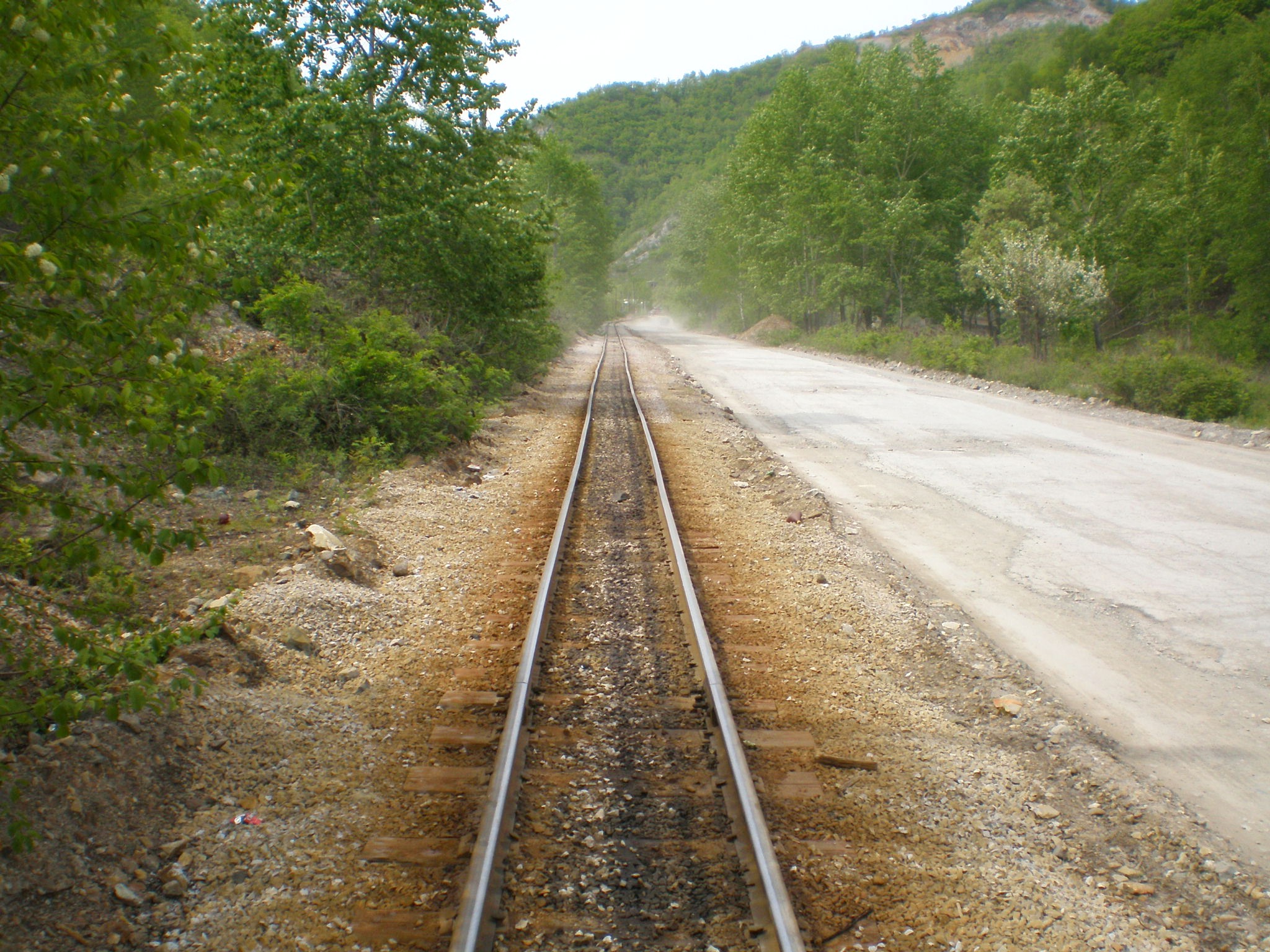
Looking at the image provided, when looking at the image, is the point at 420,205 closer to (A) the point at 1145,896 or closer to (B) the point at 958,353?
(A) the point at 1145,896

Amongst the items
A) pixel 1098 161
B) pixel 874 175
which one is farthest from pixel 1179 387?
pixel 874 175

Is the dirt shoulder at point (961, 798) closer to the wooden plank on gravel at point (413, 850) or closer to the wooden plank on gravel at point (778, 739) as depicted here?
the wooden plank on gravel at point (778, 739)

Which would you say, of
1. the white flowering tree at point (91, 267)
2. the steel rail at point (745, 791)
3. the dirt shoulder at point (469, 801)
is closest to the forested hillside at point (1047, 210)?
the dirt shoulder at point (469, 801)

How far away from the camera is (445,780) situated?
13.1 feet

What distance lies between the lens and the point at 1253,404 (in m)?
15.8

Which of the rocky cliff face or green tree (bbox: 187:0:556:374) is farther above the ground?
the rocky cliff face

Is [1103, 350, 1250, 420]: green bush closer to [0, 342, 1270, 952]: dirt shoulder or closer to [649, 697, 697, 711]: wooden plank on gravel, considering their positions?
[0, 342, 1270, 952]: dirt shoulder

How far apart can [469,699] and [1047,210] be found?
30.0m

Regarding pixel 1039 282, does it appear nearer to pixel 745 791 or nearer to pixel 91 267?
pixel 745 791

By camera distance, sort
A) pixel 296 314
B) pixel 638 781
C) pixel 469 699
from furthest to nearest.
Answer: pixel 296 314
pixel 469 699
pixel 638 781

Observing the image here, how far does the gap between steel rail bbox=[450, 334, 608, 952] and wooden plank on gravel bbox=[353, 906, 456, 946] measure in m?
0.08

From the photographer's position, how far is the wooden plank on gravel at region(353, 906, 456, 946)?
300 centimetres

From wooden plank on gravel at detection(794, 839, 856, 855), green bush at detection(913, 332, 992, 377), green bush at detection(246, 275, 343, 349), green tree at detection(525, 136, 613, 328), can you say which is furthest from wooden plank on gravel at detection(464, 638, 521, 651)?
green tree at detection(525, 136, 613, 328)

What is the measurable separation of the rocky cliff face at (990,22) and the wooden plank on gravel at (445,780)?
184m
